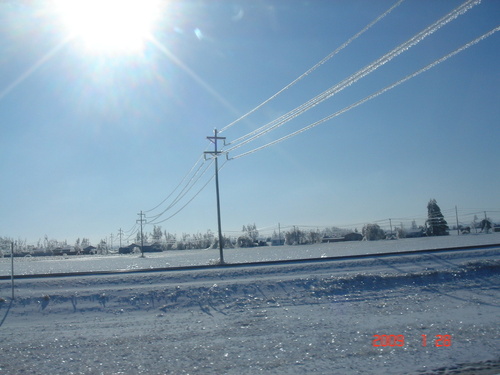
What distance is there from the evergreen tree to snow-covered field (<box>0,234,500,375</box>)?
4103 centimetres

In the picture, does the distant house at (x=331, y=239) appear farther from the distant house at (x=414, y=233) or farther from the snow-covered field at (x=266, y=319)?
the snow-covered field at (x=266, y=319)

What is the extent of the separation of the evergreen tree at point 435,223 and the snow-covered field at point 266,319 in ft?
135

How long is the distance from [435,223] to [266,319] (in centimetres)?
5601

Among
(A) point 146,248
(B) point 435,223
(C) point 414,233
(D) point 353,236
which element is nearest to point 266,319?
(B) point 435,223

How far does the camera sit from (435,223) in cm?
6444

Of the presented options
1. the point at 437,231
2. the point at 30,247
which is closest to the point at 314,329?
the point at 437,231

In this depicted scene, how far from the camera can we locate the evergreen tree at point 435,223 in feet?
207

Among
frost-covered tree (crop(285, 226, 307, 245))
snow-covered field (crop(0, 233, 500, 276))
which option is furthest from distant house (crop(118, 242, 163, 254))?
snow-covered field (crop(0, 233, 500, 276))

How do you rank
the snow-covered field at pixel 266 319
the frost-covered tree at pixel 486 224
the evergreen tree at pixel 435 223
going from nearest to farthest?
the snow-covered field at pixel 266 319
the frost-covered tree at pixel 486 224
the evergreen tree at pixel 435 223

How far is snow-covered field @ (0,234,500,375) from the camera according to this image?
33.0ft
